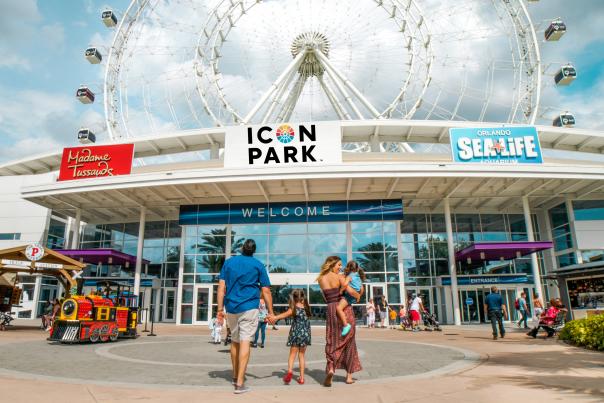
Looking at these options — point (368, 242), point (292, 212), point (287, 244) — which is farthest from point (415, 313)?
point (292, 212)

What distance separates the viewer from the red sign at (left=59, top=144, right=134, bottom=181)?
27016 mm

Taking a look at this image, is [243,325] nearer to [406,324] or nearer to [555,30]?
[406,324]

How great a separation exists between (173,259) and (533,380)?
2822 centimetres

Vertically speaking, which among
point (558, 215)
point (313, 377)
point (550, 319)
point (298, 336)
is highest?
point (558, 215)

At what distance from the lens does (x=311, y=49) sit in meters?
34.4

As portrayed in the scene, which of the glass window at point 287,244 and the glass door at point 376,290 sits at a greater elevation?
the glass window at point 287,244

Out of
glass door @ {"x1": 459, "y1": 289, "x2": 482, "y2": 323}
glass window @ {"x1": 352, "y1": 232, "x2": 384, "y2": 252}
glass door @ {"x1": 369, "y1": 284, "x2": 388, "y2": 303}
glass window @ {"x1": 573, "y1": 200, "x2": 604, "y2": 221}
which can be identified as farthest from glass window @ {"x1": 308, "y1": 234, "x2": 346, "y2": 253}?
glass window @ {"x1": 573, "y1": 200, "x2": 604, "y2": 221}

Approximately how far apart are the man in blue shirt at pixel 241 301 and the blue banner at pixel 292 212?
65.7ft

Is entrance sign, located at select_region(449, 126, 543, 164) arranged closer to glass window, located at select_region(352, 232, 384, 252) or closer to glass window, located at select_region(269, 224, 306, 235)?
glass window, located at select_region(352, 232, 384, 252)

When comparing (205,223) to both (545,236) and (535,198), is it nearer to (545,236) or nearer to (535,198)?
(535,198)

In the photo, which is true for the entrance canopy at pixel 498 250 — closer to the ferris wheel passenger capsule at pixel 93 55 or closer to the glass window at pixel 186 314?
the glass window at pixel 186 314

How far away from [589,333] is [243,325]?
9.40 meters

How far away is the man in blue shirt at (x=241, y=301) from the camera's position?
17.5ft

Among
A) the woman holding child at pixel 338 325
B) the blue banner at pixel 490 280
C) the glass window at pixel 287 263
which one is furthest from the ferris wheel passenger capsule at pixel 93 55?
the woman holding child at pixel 338 325
